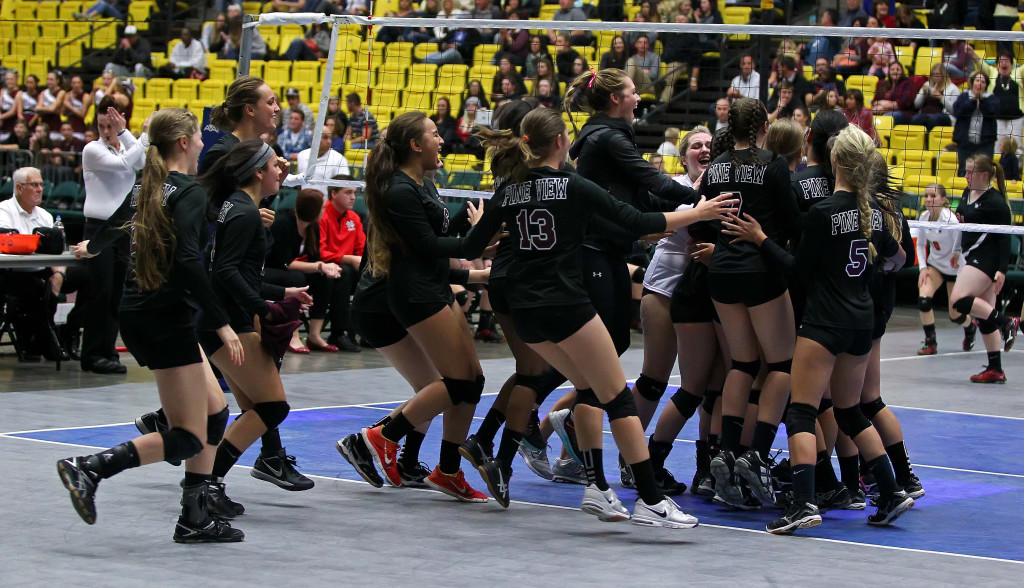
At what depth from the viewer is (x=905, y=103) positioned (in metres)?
15.9

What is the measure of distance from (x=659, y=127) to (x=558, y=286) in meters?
11.9

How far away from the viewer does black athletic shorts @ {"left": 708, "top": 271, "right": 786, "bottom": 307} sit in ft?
19.5

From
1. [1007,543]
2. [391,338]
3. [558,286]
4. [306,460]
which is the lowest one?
[306,460]

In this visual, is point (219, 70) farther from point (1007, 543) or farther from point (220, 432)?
point (1007, 543)

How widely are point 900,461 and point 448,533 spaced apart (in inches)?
89.5

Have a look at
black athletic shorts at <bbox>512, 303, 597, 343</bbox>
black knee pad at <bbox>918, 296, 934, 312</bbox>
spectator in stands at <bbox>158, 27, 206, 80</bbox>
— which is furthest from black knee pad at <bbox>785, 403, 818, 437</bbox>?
spectator in stands at <bbox>158, 27, 206, 80</bbox>

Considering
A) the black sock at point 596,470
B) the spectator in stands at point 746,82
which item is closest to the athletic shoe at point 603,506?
the black sock at point 596,470

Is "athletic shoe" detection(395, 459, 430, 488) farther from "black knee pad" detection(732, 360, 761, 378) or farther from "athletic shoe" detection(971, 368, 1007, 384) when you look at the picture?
"athletic shoe" detection(971, 368, 1007, 384)

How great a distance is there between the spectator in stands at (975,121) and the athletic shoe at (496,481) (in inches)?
402

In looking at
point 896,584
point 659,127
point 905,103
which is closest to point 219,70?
point 659,127

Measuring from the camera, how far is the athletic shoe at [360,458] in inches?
253

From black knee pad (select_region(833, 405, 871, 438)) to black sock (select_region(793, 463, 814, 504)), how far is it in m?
0.38

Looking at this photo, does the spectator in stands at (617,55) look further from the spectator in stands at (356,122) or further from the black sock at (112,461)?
the black sock at (112,461)

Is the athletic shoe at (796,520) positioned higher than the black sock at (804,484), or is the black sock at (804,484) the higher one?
the black sock at (804,484)
